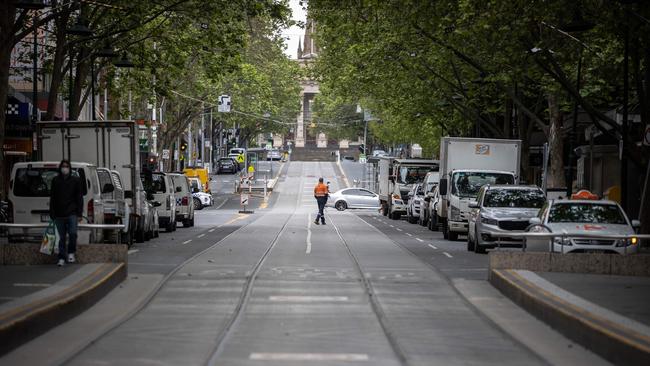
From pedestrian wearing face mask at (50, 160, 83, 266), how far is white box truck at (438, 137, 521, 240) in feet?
58.3

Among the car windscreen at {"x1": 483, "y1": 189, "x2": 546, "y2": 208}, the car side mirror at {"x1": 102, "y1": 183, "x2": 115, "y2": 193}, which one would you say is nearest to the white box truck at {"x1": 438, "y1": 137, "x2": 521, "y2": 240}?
the car windscreen at {"x1": 483, "y1": 189, "x2": 546, "y2": 208}

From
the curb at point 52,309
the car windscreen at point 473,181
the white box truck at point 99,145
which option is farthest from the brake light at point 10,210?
the car windscreen at point 473,181

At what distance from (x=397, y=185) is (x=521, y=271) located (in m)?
41.1

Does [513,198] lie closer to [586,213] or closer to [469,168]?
[586,213]

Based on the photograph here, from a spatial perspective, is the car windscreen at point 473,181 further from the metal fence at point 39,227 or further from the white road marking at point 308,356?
the white road marking at point 308,356

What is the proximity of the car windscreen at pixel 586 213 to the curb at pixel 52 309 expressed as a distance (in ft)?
30.5

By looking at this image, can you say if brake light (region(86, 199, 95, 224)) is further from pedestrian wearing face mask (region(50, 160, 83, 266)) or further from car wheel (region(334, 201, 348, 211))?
car wheel (region(334, 201, 348, 211))

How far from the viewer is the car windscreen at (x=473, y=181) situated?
36.4m

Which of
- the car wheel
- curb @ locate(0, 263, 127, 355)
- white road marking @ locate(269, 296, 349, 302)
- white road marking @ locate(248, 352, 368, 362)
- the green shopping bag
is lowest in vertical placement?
the car wheel

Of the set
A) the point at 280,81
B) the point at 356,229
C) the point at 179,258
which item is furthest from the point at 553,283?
the point at 280,81

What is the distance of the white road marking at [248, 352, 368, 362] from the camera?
11578mm

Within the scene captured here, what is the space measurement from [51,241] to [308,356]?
9.02 metres

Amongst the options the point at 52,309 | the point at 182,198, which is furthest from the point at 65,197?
the point at 182,198

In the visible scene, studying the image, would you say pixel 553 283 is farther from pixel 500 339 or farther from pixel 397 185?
pixel 397 185
